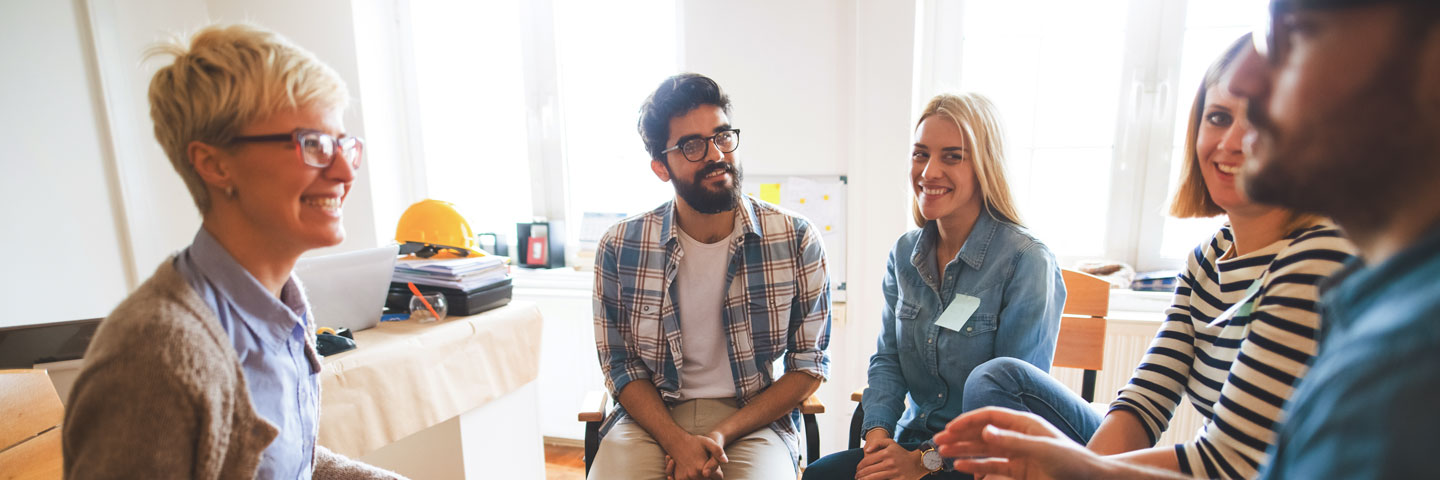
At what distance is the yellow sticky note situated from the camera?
2.41m

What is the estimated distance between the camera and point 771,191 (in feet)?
7.93

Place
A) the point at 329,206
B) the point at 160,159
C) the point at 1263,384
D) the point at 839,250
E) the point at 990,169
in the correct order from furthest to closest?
the point at 160,159 → the point at 839,250 → the point at 990,169 → the point at 329,206 → the point at 1263,384

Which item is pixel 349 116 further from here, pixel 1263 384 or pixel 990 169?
pixel 1263 384

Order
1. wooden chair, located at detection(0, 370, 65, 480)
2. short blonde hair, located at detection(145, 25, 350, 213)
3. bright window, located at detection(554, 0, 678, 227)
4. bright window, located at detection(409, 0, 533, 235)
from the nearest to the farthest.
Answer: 1. short blonde hair, located at detection(145, 25, 350, 213)
2. wooden chair, located at detection(0, 370, 65, 480)
3. bright window, located at detection(554, 0, 678, 227)
4. bright window, located at detection(409, 0, 533, 235)

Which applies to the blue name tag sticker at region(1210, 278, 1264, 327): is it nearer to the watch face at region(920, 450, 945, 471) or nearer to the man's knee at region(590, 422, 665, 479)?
the watch face at region(920, 450, 945, 471)

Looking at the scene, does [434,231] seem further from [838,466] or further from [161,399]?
[838,466]

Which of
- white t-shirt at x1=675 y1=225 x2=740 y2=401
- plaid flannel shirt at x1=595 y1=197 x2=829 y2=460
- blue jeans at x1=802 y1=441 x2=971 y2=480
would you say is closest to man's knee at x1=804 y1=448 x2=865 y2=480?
blue jeans at x1=802 y1=441 x2=971 y2=480

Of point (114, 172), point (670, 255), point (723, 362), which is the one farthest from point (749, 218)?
point (114, 172)

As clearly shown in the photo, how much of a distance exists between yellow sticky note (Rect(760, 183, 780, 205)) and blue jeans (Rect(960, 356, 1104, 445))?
128 centimetres

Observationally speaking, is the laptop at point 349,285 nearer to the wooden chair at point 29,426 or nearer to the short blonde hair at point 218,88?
the wooden chair at point 29,426

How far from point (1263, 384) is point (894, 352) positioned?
86 cm

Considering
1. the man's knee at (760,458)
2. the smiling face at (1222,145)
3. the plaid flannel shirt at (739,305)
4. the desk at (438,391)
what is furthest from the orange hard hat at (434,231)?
the smiling face at (1222,145)

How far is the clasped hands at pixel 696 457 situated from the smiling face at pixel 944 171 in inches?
31.1

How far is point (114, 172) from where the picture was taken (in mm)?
2521
